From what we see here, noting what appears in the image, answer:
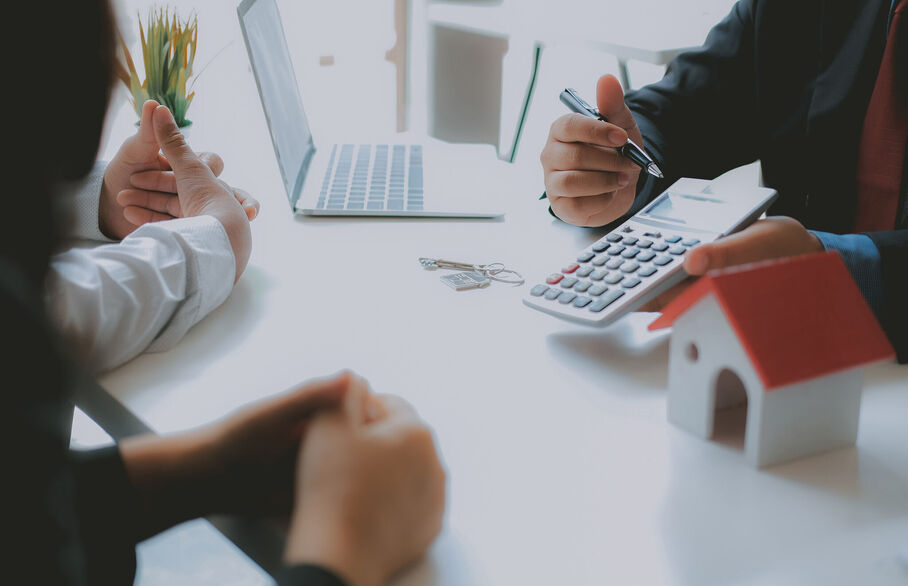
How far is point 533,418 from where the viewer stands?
0.56 meters

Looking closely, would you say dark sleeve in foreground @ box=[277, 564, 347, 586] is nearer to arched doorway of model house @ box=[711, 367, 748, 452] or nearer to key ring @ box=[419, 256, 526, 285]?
arched doorway of model house @ box=[711, 367, 748, 452]

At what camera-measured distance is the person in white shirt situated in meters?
0.63

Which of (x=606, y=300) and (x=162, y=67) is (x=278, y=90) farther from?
(x=606, y=300)

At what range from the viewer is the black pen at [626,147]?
821 millimetres

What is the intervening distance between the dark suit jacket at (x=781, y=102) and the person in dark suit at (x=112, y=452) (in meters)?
0.63

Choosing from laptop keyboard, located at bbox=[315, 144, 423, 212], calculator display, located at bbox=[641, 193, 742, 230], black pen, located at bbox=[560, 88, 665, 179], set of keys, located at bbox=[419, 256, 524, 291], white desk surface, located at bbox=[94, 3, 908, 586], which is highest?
black pen, located at bbox=[560, 88, 665, 179]

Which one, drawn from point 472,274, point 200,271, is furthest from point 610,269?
point 200,271

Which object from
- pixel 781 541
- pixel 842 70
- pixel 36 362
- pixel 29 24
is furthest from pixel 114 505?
pixel 842 70

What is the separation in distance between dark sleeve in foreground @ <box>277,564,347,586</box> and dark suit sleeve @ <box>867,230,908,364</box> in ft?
1.65

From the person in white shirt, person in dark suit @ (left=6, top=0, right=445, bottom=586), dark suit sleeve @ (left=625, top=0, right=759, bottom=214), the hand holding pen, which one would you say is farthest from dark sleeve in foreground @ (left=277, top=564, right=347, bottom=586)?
dark suit sleeve @ (left=625, top=0, right=759, bottom=214)

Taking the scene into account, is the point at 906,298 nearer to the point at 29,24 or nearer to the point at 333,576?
the point at 333,576

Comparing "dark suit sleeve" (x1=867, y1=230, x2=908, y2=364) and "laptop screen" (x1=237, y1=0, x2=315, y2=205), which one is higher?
"laptop screen" (x1=237, y1=0, x2=315, y2=205)

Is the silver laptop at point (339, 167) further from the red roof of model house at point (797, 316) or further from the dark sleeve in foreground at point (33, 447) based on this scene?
the dark sleeve in foreground at point (33, 447)

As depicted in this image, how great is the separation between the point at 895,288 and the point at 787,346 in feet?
0.83
